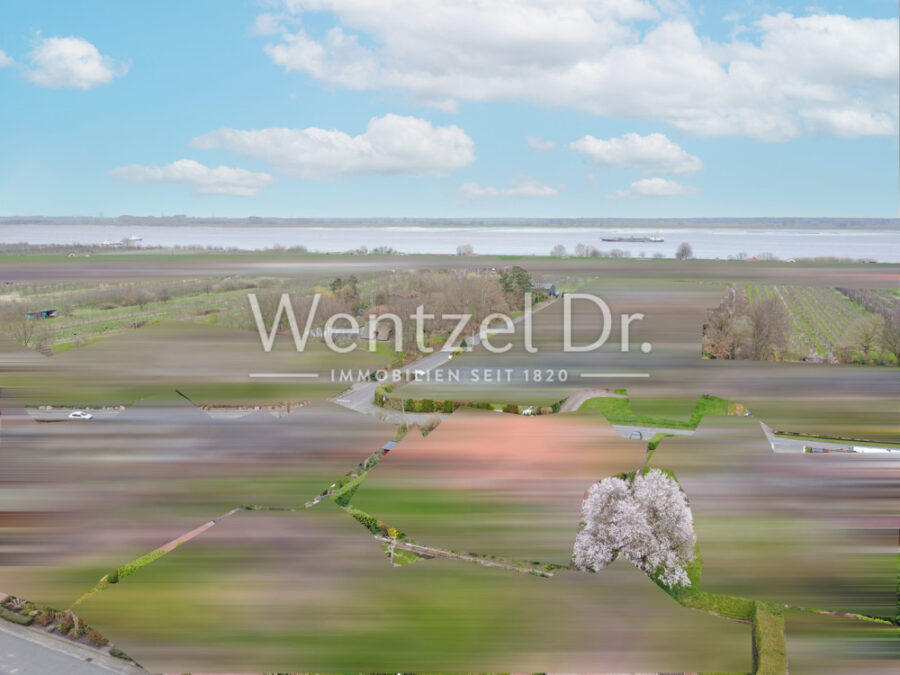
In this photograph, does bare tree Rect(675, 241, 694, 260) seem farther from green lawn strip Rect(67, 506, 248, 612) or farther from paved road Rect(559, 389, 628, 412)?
green lawn strip Rect(67, 506, 248, 612)

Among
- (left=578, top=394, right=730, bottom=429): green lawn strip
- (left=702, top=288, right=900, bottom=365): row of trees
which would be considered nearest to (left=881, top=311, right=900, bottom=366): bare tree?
(left=702, top=288, right=900, bottom=365): row of trees

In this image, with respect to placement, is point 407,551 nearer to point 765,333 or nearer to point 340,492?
point 340,492

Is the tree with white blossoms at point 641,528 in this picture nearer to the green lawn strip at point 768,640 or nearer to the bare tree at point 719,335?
the green lawn strip at point 768,640

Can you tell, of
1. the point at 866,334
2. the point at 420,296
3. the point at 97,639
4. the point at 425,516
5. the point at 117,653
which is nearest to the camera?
the point at 117,653

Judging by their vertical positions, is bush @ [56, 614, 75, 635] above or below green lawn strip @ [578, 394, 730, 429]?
below

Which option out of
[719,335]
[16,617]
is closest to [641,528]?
[16,617]

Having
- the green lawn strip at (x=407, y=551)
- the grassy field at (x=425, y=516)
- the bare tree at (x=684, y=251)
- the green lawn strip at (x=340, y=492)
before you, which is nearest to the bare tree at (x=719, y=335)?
the grassy field at (x=425, y=516)
